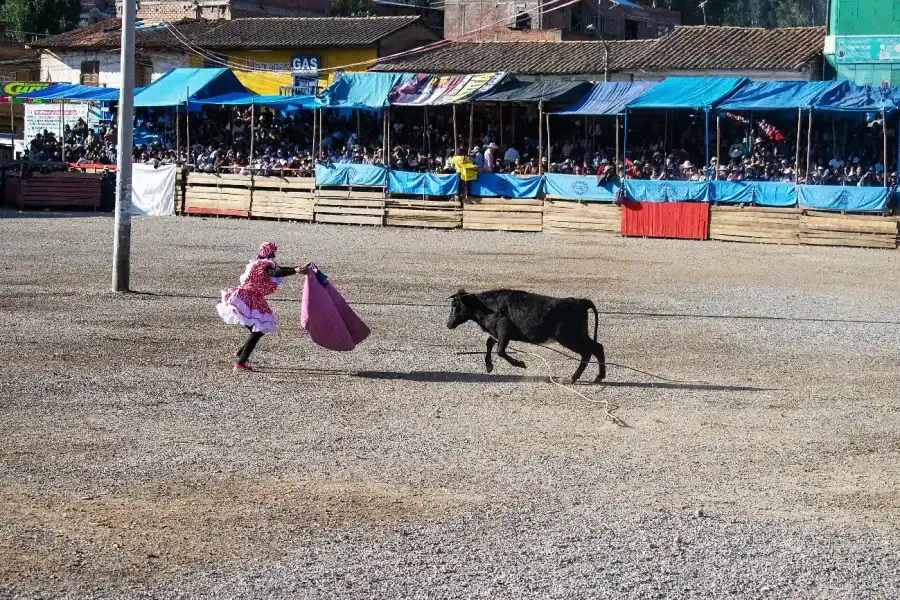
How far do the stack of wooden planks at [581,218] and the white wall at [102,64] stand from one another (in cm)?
2570

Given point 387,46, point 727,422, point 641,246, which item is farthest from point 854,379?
point 387,46

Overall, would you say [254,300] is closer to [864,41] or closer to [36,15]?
[864,41]

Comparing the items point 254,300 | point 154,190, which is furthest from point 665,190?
point 254,300

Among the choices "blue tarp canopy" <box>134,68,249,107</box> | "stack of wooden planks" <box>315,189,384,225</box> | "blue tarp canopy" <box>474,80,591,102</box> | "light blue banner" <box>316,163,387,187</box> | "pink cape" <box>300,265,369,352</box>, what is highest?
"blue tarp canopy" <box>134,68,249,107</box>

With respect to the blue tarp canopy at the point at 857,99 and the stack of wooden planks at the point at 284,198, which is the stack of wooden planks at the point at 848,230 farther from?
the stack of wooden planks at the point at 284,198

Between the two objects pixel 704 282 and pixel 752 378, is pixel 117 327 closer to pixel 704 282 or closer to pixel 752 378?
pixel 752 378

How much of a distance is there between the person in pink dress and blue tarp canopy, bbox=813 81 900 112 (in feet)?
64.9

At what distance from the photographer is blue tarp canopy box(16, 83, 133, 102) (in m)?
41.4

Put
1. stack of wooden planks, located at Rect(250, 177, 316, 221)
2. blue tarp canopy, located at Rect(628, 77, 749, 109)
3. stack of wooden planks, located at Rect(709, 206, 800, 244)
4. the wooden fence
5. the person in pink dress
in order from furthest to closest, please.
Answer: stack of wooden planks, located at Rect(250, 177, 316, 221)
blue tarp canopy, located at Rect(628, 77, 749, 109)
stack of wooden planks, located at Rect(709, 206, 800, 244)
the wooden fence
the person in pink dress

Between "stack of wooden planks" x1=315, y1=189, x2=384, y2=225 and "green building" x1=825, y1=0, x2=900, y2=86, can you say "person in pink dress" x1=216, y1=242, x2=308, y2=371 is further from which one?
"green building" x1=825, y1=0, x2=900, y2=86

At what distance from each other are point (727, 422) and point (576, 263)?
1327 cm

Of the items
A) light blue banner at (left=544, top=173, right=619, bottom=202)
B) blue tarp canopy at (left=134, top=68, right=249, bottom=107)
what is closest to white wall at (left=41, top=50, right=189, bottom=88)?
blue tarp canopy at (left=134, top=68, right=249, bottom=107)

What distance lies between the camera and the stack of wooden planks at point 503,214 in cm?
3094

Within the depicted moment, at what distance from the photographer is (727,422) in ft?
32.7
